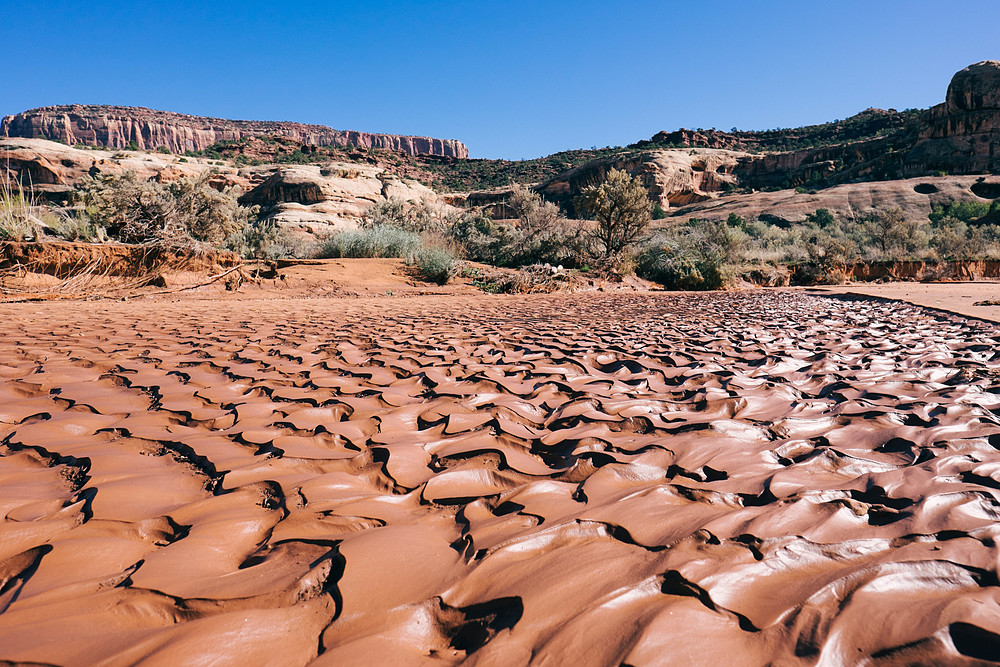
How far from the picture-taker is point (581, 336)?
4551 mm

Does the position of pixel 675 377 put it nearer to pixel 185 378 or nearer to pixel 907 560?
pixel 907 560

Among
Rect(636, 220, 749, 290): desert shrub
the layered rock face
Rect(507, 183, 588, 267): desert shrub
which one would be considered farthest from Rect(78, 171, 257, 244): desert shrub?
the layered rock face

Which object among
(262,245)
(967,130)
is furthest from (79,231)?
(967,130)

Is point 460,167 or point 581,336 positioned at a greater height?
point 460,167

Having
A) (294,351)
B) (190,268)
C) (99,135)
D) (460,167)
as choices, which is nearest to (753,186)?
(460,167)

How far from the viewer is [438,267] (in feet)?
45.0

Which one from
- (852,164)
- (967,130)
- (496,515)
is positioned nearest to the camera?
(496,515)

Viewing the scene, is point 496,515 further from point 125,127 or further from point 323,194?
point 125,127

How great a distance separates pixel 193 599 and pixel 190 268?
12.2 m

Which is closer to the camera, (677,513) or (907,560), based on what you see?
(907,560)

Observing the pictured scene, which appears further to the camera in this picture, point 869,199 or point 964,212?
point 869,199

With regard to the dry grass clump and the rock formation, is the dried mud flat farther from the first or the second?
the rock formation

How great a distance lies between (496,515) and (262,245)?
17920 millimetres

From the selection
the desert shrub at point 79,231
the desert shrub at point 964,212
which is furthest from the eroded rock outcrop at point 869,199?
the desert shrub at point 79,231
